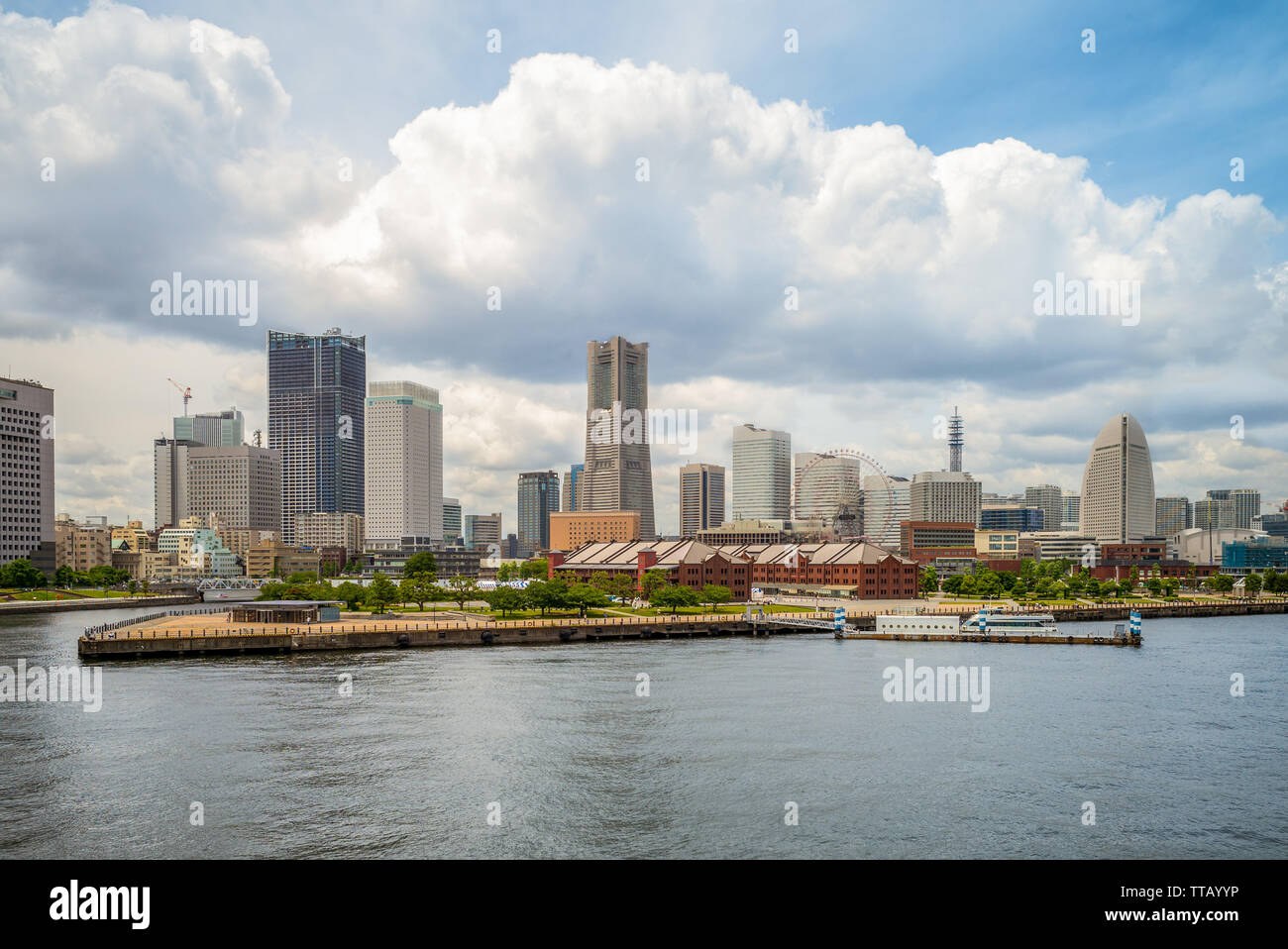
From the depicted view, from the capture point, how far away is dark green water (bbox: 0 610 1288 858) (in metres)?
32.5

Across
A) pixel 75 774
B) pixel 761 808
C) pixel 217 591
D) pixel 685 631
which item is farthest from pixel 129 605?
pixel 761 808

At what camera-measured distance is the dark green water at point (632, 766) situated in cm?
3250

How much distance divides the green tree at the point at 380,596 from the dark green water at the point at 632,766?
142 ft

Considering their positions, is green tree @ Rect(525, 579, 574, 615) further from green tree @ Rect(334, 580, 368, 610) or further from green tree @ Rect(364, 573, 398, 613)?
green tree @ Rect(334, 580, 368, 610)

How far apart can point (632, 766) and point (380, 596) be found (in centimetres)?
8332

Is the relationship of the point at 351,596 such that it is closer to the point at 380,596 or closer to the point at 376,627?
the point at 380,596

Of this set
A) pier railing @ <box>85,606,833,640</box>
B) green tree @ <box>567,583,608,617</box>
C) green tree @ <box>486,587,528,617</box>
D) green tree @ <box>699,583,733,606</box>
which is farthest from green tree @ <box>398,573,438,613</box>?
green tree @ <box>699,583,733,606</box>

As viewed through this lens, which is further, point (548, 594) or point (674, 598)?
point (674, 598)

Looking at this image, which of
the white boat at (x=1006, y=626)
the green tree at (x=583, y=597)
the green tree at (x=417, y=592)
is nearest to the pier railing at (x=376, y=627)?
the green tree at (x=583, y=597)

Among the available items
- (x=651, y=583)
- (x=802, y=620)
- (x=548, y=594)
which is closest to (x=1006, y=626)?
(x=802, y=620)

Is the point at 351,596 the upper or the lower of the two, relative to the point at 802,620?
upper

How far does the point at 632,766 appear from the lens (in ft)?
137
